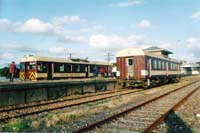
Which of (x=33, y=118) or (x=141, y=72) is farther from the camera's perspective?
(x=141, y=72)

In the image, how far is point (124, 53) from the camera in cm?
2280

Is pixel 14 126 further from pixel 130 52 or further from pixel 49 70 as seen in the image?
pixel 49 70

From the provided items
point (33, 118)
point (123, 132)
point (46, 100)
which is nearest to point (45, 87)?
point (46, 100)

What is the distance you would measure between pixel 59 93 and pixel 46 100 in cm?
145

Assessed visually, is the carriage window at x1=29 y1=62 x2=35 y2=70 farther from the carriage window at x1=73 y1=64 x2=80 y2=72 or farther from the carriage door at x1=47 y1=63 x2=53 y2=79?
the carriage window at x1=73 y1=64 x2=80 y2=72

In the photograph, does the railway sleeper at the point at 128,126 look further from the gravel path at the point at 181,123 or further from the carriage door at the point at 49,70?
the carriage door at the point at 49,70

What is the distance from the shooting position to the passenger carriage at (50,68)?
27.0m

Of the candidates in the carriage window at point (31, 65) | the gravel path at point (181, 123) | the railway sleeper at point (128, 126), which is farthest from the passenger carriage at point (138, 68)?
the railway sleeper at point (128, 126)

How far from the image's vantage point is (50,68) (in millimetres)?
27891

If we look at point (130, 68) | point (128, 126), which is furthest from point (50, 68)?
point (128, 126)

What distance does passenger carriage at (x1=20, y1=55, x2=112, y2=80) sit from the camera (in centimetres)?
2702

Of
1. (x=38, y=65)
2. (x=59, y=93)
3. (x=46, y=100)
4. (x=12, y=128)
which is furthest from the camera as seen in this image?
(x=38, y=65)

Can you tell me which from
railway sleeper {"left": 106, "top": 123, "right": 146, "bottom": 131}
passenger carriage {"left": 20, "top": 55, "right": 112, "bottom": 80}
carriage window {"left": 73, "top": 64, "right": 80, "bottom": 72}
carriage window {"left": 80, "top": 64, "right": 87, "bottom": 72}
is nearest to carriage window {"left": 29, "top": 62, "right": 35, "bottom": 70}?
passenger carriage {"left": 20, "top": 55, "right": 112, "bottom": 80}

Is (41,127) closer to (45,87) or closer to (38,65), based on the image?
(45,87)
